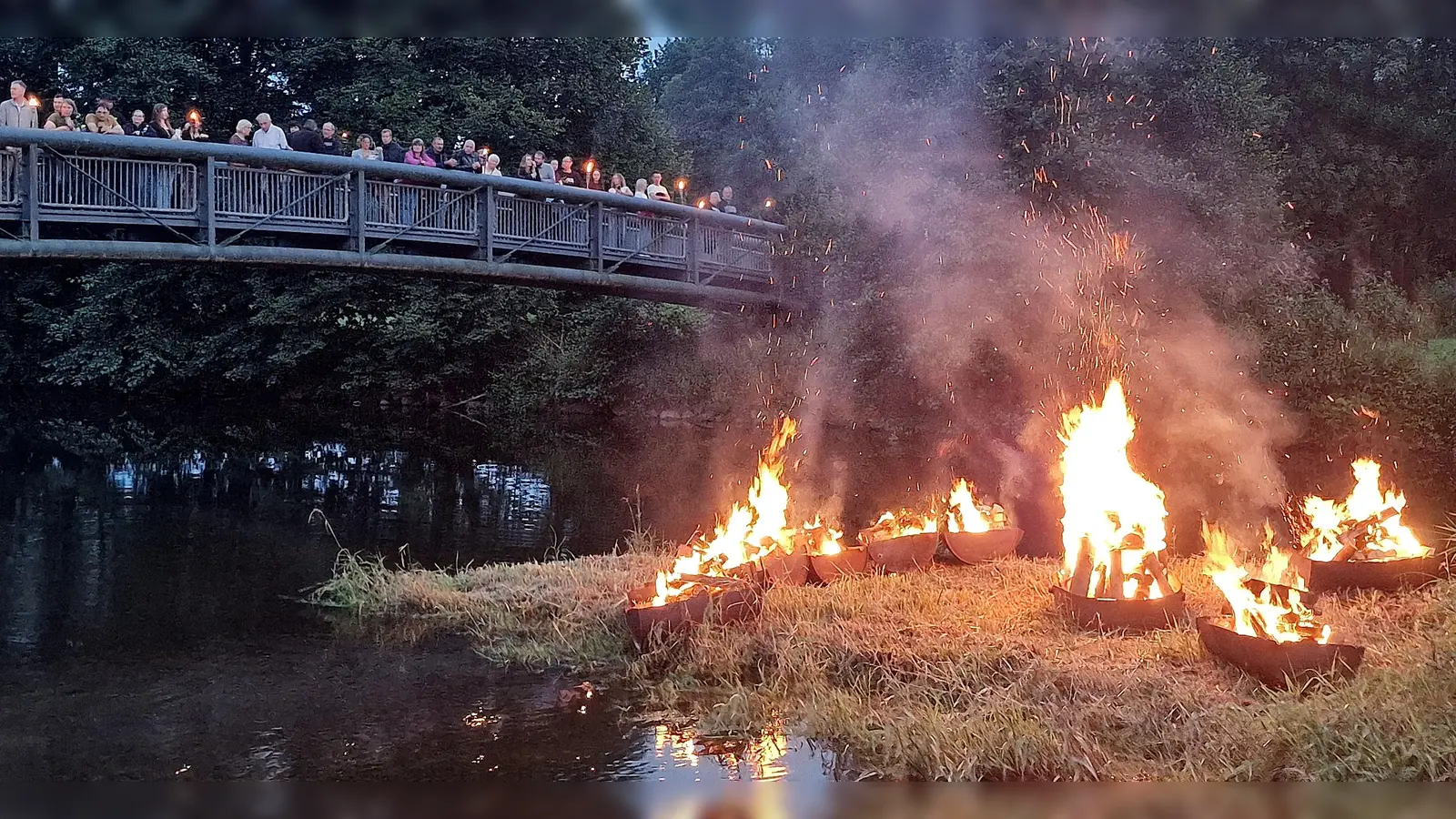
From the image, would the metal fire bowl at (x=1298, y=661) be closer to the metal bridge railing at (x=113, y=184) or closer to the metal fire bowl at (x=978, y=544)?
the metal fire bowl at (x=978, y=544)

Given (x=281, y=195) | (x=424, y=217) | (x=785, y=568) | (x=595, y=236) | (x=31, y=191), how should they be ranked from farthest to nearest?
(x=595, y=236) → (x=424, y=217) → (x=281, y=195) → (x=31, y=191) → (x=785, y=568)

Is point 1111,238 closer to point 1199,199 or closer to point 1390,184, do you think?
point 1199,199

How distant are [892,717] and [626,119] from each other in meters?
26.5

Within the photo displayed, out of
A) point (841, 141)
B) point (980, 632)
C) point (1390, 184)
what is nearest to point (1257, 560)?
point (980, 632)

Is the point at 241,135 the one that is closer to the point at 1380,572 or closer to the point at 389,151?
the point at 389,151

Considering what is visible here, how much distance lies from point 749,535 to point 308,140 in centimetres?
1105

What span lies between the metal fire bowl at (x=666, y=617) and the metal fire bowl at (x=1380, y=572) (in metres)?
3.90

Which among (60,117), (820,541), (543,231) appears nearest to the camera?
(820,541)

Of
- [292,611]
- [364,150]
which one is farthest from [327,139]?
[292,611]

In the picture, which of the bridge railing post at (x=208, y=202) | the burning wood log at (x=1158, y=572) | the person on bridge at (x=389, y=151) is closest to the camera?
the burning wood log at (x=1158, y=572)

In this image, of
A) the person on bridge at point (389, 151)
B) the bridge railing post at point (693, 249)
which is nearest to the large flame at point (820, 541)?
the person on bridge at point (389, 151)

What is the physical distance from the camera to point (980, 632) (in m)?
7.08

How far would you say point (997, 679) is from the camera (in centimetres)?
644

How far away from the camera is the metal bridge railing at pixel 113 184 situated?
48.1ft
